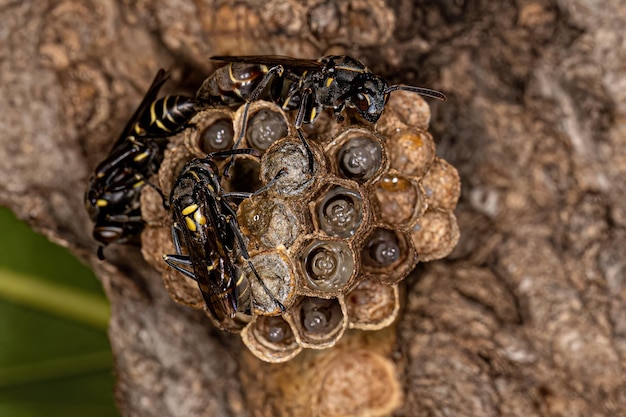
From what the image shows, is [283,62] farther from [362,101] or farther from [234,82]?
[362,101]

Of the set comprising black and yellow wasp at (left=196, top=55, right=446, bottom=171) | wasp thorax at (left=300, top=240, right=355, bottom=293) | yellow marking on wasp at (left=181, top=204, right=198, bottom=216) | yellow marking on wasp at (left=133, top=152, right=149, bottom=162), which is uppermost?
black and yellow wasp at (left=196, top=55, right=446, bottom=171)

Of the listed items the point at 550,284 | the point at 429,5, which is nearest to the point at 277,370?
the point at 550,284

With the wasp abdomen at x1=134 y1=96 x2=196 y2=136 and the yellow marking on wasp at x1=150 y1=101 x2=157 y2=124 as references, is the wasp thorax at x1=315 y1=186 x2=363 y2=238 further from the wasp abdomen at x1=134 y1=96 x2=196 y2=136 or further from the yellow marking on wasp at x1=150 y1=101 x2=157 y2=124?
the yellow marking on wasp at x1=150 y1=101 x2=157 y2=124

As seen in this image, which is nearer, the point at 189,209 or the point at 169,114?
the point at 189,209

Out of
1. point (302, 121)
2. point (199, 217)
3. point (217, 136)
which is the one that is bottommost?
point (199, 217)

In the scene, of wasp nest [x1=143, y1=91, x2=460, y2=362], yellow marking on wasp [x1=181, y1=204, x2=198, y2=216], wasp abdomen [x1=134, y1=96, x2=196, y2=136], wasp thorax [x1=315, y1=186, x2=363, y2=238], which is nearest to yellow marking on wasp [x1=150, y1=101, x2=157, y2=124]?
wasp abdomen [x1=134, y1=96, x2=196, y2=136]

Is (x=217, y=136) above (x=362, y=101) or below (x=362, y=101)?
below

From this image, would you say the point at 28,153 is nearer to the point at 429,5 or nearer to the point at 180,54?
the point at 180,54

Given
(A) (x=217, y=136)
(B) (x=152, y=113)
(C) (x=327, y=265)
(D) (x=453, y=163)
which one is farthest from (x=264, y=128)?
(D) (x=453, y=163)
